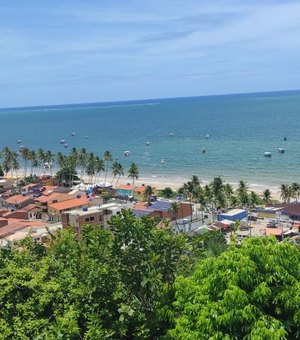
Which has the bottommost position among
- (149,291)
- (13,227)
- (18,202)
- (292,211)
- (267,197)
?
(267,197)

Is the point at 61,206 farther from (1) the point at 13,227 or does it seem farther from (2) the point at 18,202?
(1) the point at 13,227

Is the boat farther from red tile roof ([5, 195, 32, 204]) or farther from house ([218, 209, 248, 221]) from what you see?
house ([218, 209, 248, 221])

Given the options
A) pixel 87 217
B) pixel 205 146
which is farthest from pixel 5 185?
pixel 205 146

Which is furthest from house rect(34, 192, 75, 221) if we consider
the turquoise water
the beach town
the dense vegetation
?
the dense vegetation

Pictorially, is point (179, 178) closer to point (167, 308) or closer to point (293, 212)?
point (293, 212)

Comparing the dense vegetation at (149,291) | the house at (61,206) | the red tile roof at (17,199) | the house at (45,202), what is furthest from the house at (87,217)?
the dense vegetation at (149,291)
